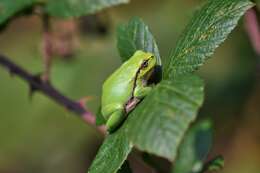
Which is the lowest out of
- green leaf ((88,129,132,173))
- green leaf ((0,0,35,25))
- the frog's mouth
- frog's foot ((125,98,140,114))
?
green leaf ((88,129,132,173))

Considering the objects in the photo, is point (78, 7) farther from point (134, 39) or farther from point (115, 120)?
point (115, 120)

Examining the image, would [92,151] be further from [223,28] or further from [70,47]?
[223,28]

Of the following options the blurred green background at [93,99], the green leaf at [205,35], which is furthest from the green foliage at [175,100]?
the blurred green background at [93,99]

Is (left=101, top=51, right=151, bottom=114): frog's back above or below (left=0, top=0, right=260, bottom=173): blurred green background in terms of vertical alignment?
above

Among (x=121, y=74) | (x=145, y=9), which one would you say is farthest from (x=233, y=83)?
(x=121, y=74)

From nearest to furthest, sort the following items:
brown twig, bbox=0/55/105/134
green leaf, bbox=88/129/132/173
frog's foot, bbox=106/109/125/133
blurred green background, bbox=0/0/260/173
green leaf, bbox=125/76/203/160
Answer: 1. green leaf, bbox=125/76/203/160
2. green leaf, bbox=88/129/132/173
3. frog's foot, bbox=106/109/125/133
4. brown twig, bbox=0/55/105/134
5. blurred green background, bbox=0/0/260/173

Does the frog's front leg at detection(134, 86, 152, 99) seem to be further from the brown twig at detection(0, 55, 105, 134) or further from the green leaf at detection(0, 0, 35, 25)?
the green leaf at detection(0, 0, 35, 25)

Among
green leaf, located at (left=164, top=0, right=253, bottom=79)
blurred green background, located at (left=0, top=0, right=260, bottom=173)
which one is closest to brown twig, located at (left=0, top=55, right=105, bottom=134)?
green leaf, located at (left=164, top=0, right=253, bottom=79)

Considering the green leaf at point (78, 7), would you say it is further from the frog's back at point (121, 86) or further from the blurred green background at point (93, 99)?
the blurred green background at point (93, 99)
